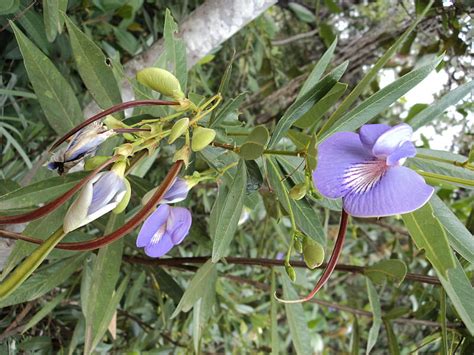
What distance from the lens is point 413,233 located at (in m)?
0.48

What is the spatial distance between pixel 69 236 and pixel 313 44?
45.5 inches

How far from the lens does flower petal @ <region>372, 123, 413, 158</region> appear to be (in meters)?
0.44

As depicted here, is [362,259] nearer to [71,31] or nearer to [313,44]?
[313,44]

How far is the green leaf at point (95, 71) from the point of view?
0.64 metres

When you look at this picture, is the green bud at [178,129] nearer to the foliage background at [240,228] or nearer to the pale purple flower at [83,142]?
the pale purple flower at [83,142]

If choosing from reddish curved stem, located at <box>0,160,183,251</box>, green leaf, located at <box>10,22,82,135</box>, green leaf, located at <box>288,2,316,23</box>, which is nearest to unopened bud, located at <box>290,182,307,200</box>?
reddish curved stem, located at <box>0,160,183,251</box>

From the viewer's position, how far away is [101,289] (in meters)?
0.66

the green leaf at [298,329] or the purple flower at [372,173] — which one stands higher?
the purple flower at [372,173]

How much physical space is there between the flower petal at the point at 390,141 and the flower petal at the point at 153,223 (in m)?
0.25

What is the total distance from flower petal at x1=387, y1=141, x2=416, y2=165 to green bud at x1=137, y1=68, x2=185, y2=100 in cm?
21

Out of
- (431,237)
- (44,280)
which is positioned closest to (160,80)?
(431,237)

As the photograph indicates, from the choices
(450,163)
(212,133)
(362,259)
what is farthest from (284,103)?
(212,133)

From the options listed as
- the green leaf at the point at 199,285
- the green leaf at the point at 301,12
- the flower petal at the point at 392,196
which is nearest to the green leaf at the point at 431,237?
the flower petal at the point at 392,196

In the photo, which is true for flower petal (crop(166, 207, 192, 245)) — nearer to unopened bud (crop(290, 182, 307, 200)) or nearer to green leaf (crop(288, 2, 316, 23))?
unopened bud (crop(290, 182, 307, 200))
